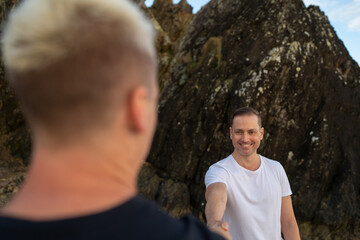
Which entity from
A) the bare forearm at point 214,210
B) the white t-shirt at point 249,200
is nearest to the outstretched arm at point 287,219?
the white t-shirt at point 249,200

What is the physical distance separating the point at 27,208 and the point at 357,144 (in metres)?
11.1

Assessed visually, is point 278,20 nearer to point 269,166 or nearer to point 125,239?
point 269,166

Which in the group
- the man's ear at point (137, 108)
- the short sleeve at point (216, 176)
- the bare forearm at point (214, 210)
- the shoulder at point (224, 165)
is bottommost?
the bare forearm at point (214, 210)

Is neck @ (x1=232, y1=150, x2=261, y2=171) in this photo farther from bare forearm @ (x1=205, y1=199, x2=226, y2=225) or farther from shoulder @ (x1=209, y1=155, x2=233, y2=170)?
bare forearm @ (x1=205, y1=199, x2=226, y2=225)

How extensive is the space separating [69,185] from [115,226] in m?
0.16

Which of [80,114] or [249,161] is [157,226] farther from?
[249,161]

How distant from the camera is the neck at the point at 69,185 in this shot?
2.77 feet

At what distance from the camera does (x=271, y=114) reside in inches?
383

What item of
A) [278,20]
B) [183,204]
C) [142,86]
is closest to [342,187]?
[183,204]

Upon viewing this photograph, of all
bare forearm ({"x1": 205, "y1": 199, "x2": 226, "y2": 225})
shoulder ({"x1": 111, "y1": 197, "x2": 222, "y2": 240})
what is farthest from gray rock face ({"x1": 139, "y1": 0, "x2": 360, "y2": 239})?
shoulder ({"x1": 111, "y1": 197, "x2": 222, "y2": 240})

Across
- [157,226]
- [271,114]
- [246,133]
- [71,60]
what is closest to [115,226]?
[157,226]

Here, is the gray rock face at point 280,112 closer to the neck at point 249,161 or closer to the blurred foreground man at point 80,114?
the neck at point 249,161

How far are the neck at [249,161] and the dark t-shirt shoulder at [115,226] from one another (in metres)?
2.75

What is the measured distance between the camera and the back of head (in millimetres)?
843
